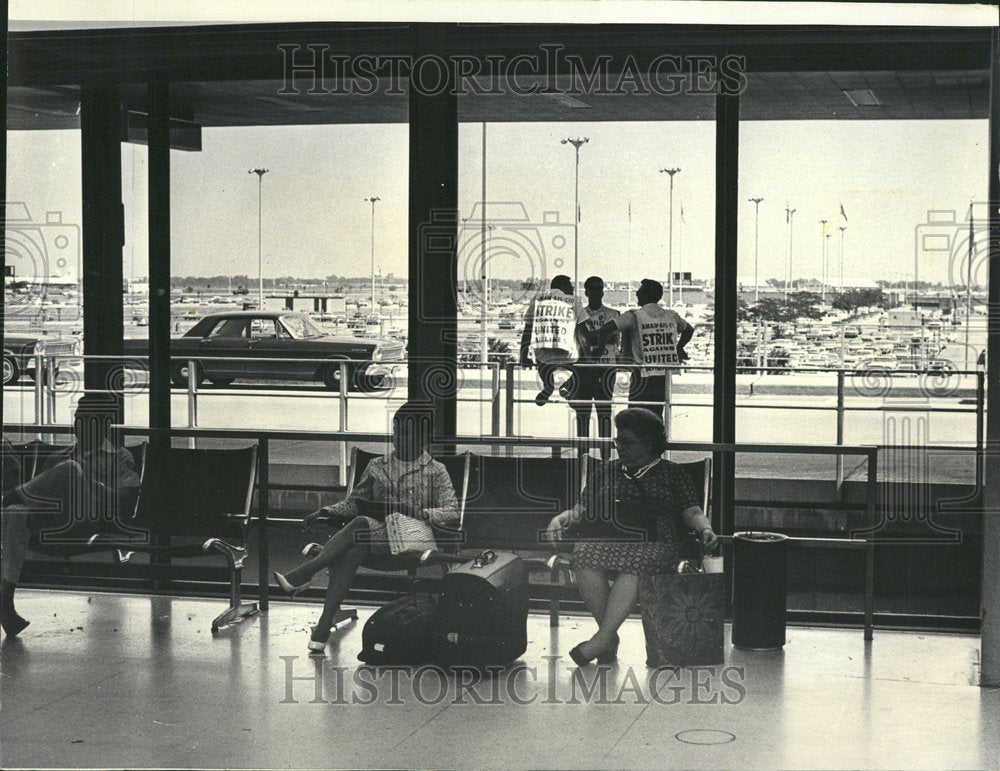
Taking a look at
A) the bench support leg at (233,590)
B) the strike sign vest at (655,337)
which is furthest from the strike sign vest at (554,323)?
the bench support leg at (233,590)

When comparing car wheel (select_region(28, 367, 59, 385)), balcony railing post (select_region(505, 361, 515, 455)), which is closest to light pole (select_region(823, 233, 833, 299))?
balcony railing post (select_region(505, 361, 515, 455))

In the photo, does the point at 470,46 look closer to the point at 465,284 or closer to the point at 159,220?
the point at 465,284

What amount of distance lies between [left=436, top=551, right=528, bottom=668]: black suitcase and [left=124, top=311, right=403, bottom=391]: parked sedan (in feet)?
4.23

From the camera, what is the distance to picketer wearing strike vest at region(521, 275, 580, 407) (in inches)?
239

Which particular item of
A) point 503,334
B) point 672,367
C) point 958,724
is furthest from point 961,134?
point 958,724

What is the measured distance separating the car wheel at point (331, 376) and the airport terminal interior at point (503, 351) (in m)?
0.02

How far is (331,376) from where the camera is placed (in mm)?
6363

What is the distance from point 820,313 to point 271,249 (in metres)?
2.34

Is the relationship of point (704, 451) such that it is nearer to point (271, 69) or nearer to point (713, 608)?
point (713, 608)

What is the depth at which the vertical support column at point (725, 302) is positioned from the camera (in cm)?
585

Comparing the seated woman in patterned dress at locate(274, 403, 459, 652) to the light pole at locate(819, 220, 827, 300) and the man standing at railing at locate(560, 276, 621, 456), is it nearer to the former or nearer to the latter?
the man standing at railing at locate(560, 276, 621, 456)

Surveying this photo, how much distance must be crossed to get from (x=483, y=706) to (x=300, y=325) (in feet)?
7.11

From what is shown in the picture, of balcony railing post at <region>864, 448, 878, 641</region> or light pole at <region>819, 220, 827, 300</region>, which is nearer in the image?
balcony railing post at <region>864, 448, 878, 641</region>

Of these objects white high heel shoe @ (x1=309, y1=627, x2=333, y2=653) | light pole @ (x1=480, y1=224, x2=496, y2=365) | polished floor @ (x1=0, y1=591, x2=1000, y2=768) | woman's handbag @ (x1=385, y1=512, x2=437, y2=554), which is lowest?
polished floor @ (x1=0, y1=591, x2=1000, y2=768)
